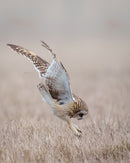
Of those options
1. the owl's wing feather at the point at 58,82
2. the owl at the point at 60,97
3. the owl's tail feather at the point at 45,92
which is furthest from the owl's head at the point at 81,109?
the owl's tail feather at the point at 45,92

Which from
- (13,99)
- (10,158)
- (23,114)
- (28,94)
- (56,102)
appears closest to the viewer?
(10,158)

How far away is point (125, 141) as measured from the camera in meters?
4.59

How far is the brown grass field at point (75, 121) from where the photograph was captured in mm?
4324

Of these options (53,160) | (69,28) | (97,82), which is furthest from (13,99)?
(69,28)

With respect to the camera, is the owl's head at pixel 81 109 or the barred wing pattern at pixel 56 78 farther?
the owl's head at pixel 81 109

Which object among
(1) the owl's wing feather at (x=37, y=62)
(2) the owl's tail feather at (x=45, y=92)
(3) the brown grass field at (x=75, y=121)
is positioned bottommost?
(3) the brown grass field at (x=75, y=121)

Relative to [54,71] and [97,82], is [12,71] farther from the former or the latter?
[54,71]

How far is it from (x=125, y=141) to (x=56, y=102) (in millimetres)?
1069

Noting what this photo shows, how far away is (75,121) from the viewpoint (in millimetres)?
7062

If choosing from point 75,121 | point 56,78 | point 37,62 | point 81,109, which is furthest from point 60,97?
point 75,121

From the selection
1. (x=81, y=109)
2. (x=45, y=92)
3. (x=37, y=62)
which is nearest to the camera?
(x=45, y=92)

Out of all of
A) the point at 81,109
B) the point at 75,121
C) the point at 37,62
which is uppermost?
the point at 37,62

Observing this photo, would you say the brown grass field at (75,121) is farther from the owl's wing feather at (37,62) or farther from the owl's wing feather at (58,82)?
the owl's wing feather at (37,62)

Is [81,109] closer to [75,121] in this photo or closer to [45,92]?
[45,92]
